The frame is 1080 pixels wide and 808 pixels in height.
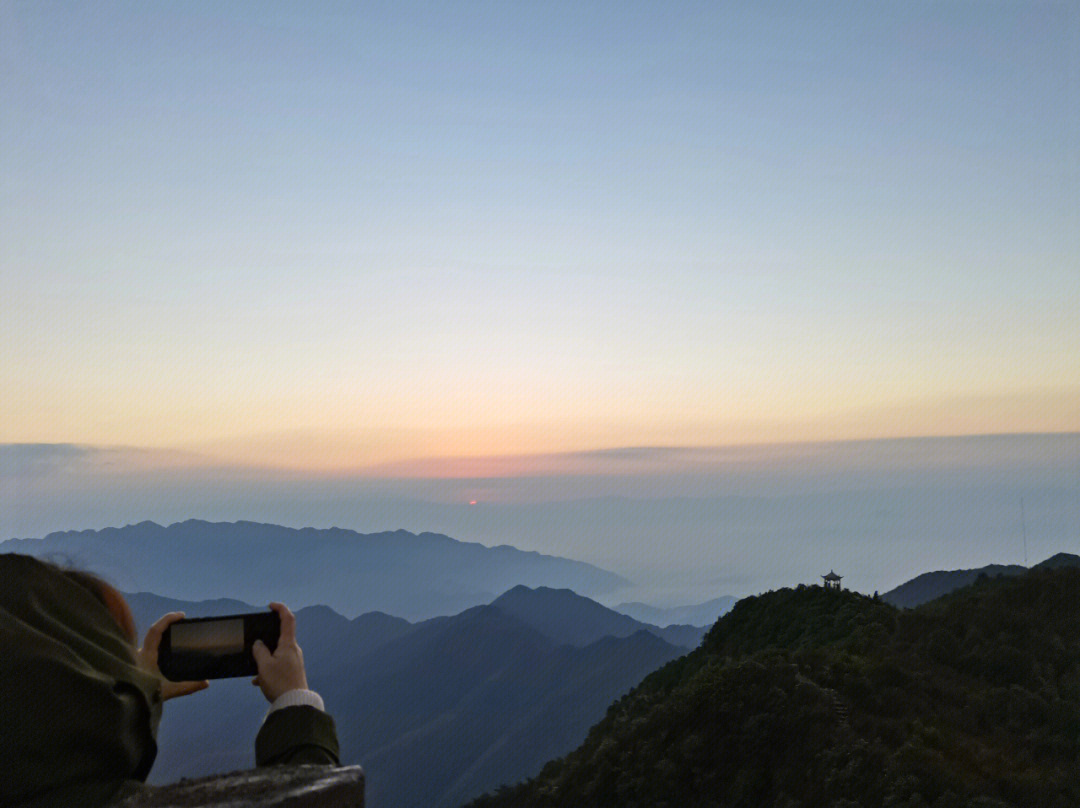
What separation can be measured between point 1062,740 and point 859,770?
19.1 feet

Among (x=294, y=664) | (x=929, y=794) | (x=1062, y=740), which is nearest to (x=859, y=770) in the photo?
(x=929, y=794)

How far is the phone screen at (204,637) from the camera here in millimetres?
2531

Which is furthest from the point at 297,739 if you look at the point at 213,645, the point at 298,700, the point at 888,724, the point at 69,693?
the point at 888,724

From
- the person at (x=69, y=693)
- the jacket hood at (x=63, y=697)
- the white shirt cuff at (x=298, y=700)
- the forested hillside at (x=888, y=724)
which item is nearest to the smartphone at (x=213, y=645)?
the white shirt cuff at (x=298, y=700)

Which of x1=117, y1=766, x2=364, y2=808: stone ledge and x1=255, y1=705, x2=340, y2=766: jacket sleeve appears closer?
x1=117, y1=766, x2=364, y2=808: stone ledge

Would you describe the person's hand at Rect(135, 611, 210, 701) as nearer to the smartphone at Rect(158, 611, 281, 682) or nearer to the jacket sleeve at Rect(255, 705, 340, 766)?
the smartphone at Rect(158, 611, 281, 682)

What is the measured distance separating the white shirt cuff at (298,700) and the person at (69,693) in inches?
14.4

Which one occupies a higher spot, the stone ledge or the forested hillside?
the stone ledge

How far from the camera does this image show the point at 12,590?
1918mm

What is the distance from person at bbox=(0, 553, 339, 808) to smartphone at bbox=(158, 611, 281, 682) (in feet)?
1.03

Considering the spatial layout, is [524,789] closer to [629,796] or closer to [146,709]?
[629,796]

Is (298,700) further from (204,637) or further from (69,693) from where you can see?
(69,693)

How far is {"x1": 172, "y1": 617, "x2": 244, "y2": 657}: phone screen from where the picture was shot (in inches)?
99.7

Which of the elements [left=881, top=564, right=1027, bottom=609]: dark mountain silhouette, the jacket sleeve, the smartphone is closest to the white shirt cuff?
the jacket sleeve
